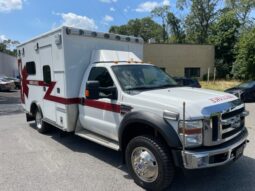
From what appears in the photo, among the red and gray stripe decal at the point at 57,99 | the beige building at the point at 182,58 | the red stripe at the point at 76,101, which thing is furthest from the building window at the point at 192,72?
the red stripe at the point at 76,101

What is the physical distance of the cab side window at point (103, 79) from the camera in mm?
4965

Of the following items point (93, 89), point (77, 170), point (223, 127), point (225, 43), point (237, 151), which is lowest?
point (77, 170)

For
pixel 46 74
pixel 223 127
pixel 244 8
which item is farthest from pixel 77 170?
pixel 244 8

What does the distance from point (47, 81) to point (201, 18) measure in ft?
176

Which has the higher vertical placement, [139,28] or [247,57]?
[139,28]

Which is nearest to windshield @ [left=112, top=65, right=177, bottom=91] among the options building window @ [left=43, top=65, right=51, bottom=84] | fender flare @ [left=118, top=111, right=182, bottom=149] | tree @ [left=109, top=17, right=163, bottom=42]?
fender flare @ [left=118, top=111, right=182, bottom=149]

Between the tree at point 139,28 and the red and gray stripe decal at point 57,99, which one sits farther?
the tree at point 139,28

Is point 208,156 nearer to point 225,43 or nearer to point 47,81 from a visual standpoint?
point 47,81

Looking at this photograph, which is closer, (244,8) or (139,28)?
(244,8)

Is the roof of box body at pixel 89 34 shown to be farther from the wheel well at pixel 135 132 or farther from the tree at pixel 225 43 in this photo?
the tree at pixel 225 43

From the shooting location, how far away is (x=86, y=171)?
4926mm

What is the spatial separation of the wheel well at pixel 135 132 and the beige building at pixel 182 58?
2906 centimetres

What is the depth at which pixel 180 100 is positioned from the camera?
3914 mm

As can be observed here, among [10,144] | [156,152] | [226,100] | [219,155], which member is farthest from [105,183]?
[10,144]
